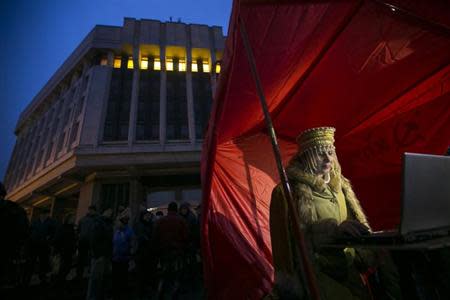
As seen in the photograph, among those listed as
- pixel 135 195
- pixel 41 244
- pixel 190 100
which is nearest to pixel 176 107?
pixel 190 100

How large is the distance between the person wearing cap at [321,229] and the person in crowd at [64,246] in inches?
244

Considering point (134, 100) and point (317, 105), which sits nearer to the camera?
point (317, 105)

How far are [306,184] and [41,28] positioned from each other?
196m

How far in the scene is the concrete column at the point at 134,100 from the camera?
54.9 feet

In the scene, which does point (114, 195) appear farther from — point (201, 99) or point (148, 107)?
point (201, 99)

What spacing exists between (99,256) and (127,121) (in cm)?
1437

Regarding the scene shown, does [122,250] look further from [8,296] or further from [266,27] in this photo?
[266,27]

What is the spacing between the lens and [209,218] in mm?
3211

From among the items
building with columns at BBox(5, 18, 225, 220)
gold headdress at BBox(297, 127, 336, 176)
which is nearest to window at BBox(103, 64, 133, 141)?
building with columns at BBox(5, 18, 225, 220)

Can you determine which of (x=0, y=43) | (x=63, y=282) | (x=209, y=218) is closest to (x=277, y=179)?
(x=209, y=218)

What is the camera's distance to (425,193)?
113 cm

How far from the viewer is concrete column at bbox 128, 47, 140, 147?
54.9ft

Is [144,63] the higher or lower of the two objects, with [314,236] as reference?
higher

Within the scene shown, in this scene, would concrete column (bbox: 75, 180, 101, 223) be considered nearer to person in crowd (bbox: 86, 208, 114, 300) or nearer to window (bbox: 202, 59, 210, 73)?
window (bbox: 202, 59, 210, 73)
